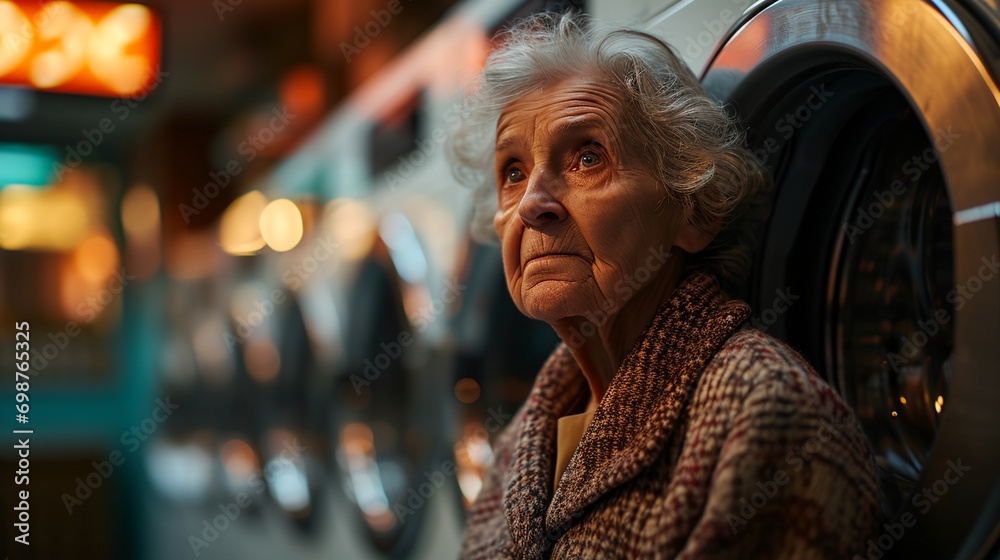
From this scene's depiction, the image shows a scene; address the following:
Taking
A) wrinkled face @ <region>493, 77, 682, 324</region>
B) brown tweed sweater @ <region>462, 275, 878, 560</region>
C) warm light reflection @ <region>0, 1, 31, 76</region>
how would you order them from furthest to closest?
warm light reflection @ <region>0, 1, 31, 76</region>, wrinkled face @ <region>493, 77, 682, 324</region>, brown tweed sweater @ <region>462, 275, 878, 560</region>

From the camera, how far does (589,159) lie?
1.08m

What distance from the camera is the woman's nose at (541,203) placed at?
106cm

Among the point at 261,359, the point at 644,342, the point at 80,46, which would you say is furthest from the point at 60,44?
the point at 644,342

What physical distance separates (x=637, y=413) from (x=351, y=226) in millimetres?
2202

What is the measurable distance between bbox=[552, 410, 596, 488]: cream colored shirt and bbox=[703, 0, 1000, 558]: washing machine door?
11.8 inches

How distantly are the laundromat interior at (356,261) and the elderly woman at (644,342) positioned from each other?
13cm

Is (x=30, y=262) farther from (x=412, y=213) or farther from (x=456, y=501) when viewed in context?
(x=456, y=501)

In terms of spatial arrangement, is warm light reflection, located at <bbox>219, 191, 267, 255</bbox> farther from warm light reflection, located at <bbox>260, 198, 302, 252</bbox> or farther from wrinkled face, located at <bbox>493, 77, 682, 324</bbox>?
wrinkled face, located at <bbox>493, 77, 682, 324</bbox>

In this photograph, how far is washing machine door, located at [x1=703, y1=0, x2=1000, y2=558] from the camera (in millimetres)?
817

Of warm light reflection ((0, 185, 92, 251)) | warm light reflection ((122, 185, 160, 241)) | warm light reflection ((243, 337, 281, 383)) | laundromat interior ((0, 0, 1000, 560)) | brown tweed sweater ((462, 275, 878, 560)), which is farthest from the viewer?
warm light reflection ((122, 185, 160, 241))

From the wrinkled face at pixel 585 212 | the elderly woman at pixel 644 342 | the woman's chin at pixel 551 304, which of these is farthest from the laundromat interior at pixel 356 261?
the woman's chin at pixel 551 304

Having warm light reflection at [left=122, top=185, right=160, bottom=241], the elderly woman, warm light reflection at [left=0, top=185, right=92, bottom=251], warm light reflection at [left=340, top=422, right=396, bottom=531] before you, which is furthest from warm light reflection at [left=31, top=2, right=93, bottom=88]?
warm light reflection at [left=0, top=185, right=92, bottom=251]

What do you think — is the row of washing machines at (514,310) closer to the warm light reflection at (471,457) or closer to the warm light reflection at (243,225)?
the warm light reflection at (471,457)

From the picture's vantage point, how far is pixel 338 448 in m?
2.74
